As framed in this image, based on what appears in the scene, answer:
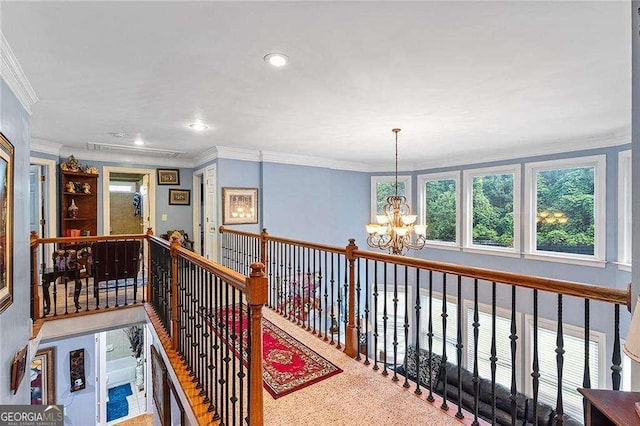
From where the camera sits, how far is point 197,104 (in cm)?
326

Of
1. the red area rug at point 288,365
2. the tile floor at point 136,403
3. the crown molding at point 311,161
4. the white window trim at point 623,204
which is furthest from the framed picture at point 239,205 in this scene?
the white window trim at point 623,204

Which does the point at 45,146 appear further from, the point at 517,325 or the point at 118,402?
the point at 517,325

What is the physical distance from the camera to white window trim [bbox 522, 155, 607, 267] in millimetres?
4633

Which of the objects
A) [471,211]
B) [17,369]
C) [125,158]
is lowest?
[17,369]

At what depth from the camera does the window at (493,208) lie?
569 centimetres

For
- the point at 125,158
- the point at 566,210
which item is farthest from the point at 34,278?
the point at 566,210

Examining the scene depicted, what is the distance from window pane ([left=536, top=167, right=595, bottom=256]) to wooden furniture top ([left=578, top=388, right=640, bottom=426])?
4.68m

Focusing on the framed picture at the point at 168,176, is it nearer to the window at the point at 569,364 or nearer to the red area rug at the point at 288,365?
the red area rug at the point at 288,365

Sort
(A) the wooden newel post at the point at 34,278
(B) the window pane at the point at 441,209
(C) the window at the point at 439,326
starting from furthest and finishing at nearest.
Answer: (B) the window pane at the point at 441,209, (C) the window at the point at 439,326, (A) the wooden newel post at the point at 34,278

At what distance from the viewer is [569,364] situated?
16.8 ft

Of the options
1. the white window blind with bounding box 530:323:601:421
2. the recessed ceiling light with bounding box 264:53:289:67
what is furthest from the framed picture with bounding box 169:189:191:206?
the white window blind with bounding box 530:323:601:421

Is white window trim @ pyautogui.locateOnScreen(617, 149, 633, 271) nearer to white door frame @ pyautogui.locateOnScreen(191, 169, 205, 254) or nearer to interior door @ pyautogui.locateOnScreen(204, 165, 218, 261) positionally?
interior door @ pyautogui.locateOnScreen(204, 165, 218, 261)

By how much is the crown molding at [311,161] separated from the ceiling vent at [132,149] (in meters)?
1.65

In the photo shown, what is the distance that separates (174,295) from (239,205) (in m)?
2.96
